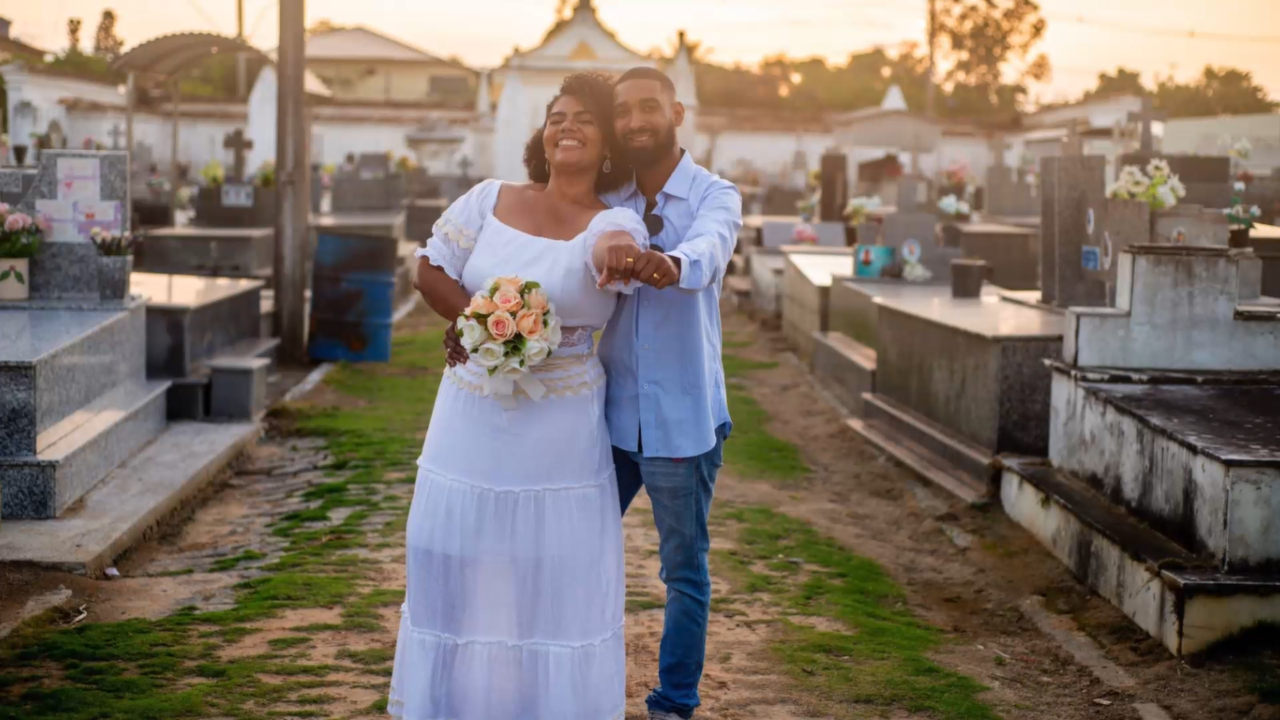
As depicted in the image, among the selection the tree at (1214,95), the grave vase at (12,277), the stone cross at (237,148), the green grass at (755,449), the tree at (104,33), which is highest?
the tree at (104,33)

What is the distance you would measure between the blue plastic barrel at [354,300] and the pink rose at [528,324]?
8.80 meters

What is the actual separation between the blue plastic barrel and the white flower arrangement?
19.7 ft

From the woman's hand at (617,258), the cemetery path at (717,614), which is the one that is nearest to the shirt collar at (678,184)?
the woman's hand at (617,258)

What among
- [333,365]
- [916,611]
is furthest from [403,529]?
[333,365]

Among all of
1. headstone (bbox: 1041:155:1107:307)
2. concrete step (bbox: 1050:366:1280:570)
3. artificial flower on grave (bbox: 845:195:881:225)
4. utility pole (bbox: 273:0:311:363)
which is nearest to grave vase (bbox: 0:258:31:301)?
utility pole (bbox: 273:0:311:363)

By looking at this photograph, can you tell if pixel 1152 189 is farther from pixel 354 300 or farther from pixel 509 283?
pixel 354 300

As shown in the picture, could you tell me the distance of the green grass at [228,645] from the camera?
15.0 feet

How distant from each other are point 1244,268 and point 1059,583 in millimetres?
2951

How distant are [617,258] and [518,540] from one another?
831 millimetres

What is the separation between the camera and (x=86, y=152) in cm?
871

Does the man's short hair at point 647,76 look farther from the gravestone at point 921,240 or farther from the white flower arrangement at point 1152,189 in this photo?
the gravestone at point 921,240

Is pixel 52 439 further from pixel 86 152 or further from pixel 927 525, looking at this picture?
pixel 927 525

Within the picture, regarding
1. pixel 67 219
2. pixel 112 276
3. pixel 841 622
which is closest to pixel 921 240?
pixel 112 276

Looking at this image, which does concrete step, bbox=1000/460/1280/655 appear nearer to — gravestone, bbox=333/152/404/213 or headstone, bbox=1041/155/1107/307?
headstone, bbox=1041/155/1107/307
